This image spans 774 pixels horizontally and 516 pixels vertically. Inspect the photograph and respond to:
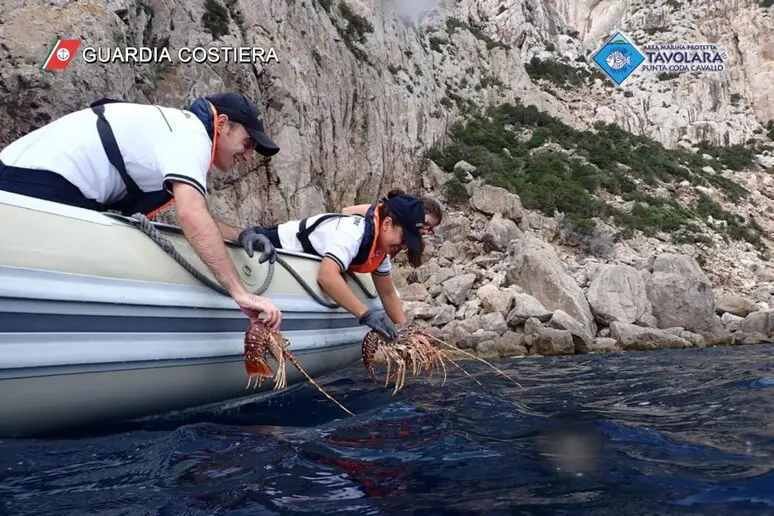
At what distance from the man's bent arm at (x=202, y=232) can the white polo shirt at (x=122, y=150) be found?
5 centimetres

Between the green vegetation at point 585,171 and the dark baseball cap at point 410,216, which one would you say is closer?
the dark baseball cap at point 410,216

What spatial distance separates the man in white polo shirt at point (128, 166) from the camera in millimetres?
2496

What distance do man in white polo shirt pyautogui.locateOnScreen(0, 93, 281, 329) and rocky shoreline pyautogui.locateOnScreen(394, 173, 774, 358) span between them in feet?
23.3

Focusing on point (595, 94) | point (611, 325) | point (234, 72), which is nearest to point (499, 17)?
point (595, 94)

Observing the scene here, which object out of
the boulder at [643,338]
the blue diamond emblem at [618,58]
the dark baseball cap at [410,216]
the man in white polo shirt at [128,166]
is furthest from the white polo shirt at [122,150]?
the blue diamond emblem at [618,58]

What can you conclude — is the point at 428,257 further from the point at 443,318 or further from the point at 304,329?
the point at 304,329

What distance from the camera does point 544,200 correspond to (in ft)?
61.6

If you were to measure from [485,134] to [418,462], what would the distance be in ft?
71.7

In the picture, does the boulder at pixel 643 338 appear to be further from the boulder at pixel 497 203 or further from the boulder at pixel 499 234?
the boulder at pixel 497 203

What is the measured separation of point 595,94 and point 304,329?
3382 cm

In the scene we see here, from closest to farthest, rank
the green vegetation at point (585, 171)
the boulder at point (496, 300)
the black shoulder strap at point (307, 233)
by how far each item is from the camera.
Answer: the black shoulder strap at point (307, 233) < the boulder at point (496, 300) < the green vegetation at point (585, 171)

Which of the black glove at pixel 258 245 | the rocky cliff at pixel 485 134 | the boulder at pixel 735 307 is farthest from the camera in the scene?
the boulder at pixel 735 307

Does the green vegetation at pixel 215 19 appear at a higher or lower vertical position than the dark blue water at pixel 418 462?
higher

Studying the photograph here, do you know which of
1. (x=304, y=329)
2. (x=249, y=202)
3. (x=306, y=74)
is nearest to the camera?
(x=304, y=329)
